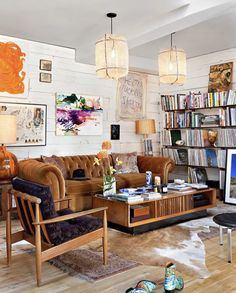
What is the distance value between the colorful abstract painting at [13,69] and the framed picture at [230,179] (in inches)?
144

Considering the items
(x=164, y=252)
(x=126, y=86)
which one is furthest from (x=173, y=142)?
(x=164, y=252)

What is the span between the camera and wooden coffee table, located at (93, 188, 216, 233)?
399cm

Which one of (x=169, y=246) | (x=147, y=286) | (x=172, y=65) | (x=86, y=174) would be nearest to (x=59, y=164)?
(x=86, y=174)

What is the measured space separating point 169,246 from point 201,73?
4260 millimetres

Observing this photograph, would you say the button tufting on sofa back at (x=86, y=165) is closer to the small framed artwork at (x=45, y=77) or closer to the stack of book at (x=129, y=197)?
the small framed artwork at (x=45, y=77)

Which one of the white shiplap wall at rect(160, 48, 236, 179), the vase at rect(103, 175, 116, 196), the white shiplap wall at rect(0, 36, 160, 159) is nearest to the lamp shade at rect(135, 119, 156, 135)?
the white shiplap wall at rect(0, 36, 160, 159)

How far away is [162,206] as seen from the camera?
14.0 ft

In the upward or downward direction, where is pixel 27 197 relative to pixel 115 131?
downward

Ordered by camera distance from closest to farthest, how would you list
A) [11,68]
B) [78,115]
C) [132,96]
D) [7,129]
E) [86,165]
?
[7,129]
[11,68]
[86,165]
[78,115]
[132,96]

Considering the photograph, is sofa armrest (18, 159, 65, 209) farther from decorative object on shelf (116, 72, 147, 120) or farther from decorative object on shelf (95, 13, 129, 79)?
decorative object on shelf (116, 72, 147, 120)

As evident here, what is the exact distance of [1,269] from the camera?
117 inches

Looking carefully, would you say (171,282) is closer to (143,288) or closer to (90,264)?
(143,288)

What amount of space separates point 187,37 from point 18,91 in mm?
2946

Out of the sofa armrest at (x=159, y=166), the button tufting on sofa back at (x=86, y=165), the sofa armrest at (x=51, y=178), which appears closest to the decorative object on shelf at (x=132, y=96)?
the sofa armrest at (x=159, y=166)
